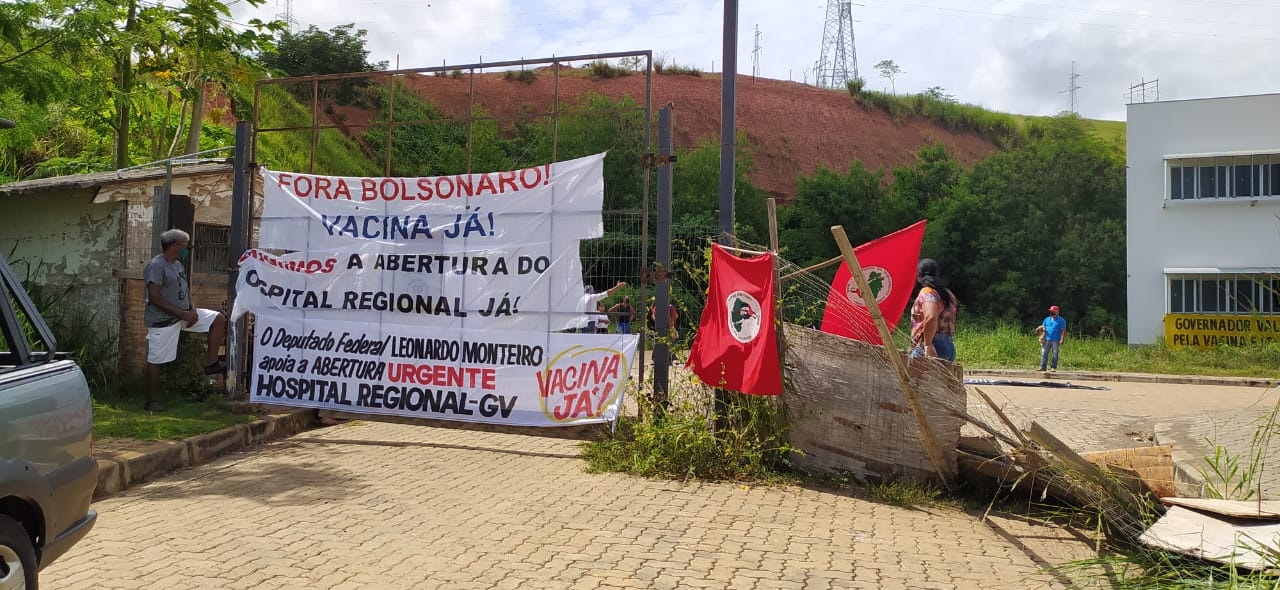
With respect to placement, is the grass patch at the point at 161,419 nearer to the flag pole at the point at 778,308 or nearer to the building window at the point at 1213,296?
the flag pole at the point at 778,308

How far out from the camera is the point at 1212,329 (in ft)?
72.4

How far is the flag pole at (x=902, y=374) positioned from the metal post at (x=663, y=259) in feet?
6.15

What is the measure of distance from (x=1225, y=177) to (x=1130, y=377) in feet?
23.1

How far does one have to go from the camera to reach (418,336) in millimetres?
8156

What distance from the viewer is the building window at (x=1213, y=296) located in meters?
22.1

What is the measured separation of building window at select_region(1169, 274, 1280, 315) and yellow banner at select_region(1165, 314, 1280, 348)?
0.19m

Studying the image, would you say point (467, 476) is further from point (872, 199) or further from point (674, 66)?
point (674, 66)

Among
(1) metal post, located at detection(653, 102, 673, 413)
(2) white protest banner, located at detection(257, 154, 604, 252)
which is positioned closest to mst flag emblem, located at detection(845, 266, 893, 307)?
(1) metal post, located at detection(653, 102, 673, 413)

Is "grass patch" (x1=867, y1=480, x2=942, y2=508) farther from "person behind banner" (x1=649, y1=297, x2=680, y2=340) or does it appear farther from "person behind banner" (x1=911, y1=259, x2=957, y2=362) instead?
"person behind banner" (x1=649, y1=297, x2=680, y2=340)

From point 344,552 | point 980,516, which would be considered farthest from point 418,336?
point 980,516

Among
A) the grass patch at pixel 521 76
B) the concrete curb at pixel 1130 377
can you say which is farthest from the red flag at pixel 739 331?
the grass patch at pixel 521 76

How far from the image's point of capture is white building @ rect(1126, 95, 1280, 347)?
2189cm

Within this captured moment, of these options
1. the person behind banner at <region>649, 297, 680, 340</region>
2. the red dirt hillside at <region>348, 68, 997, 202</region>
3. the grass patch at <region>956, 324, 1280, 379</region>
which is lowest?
the grass patch at <region>956, 324, 1280, 379</region>

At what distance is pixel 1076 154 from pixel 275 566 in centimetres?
3718
